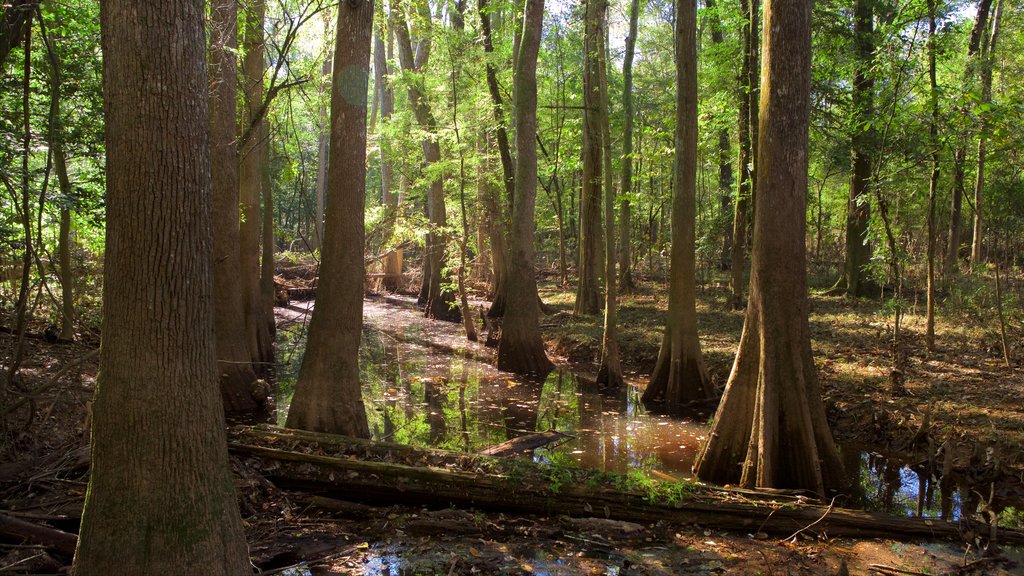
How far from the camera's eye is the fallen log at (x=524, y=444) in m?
8.26

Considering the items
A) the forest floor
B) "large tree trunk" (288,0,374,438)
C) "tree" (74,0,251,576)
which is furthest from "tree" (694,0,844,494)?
"tree" (74,0,251,576)

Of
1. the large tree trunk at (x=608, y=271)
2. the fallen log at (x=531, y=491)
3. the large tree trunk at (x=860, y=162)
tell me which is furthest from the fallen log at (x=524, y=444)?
the large tree trunk at (x=860, y=162)

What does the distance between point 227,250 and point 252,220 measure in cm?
340

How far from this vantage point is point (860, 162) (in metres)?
17.1

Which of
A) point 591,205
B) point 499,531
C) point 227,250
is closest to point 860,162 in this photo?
point 591,205

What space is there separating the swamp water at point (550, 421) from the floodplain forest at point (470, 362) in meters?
0.08

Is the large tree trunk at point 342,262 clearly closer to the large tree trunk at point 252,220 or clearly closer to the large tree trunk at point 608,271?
the large tree trunk at point 252,220

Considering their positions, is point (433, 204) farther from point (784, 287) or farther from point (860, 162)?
point (784, 287)

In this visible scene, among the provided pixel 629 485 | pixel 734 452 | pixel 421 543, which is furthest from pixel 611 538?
pixel 734 452

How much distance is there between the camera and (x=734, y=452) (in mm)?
7270

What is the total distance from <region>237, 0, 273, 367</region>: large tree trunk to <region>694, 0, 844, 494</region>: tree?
9.22m

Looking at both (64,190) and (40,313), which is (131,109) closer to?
(64,190)

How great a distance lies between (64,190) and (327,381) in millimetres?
4132

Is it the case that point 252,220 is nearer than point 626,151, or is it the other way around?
point 252,220
